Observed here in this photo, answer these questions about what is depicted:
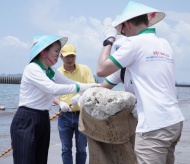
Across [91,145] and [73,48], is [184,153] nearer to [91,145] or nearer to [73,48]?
[73,48]

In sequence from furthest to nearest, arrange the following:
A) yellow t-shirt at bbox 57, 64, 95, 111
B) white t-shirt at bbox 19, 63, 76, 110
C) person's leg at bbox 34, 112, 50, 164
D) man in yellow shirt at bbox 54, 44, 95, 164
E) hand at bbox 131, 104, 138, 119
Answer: yellow t-shirt at bbox 57, 64, 95, 111 < man in yellow shirt at bbox 54, 44, 95, 164 < person's leg at bbox 34, 112, 50, 164 < white t-shirt at bbox 19, 63, 76, 110 < hand at bbox 131, 104, 138, 119

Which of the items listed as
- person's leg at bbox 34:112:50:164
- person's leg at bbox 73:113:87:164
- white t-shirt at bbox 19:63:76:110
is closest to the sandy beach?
person's leg at bbox 73:113:87:164

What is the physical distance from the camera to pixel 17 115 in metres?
3.87

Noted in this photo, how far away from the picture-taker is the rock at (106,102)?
2.98 meters

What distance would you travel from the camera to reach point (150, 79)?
2889mm

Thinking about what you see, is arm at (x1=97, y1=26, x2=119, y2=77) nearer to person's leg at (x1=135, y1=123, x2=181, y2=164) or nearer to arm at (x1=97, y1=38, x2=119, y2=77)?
arm at (x1=97, y1=38, x2=119, y2=77)

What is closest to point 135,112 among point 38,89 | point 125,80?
point 125,80

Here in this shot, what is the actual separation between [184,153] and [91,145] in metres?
4.23

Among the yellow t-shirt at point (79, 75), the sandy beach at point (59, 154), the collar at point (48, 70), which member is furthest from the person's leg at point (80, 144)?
the collar at point (48, 70)

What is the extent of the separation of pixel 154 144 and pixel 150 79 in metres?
0.45

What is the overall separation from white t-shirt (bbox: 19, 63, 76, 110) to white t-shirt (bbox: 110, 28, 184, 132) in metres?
0.96

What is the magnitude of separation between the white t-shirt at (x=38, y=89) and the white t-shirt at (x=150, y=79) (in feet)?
3.16

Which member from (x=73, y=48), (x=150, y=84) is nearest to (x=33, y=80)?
(x=150, y=84)

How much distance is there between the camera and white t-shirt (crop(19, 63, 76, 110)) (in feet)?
12.2
